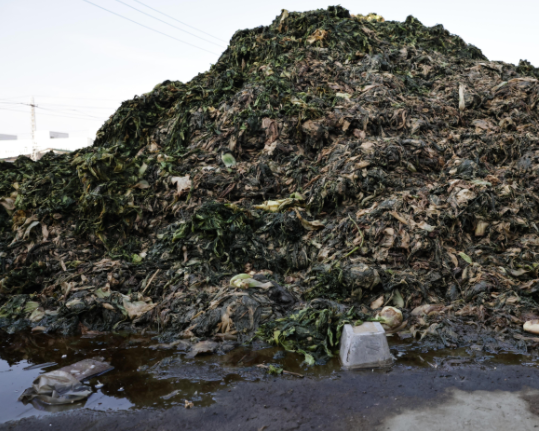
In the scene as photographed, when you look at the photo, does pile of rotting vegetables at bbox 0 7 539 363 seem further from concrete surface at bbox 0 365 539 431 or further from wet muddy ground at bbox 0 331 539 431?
concrete surface at bbox 0 365 539 431

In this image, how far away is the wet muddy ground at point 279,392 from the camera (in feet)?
8.41

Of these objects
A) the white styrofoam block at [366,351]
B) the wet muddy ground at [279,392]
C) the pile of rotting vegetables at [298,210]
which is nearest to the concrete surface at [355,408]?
the wet muddy ground at [279,392]

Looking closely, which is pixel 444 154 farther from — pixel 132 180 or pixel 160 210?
pixel 132 180

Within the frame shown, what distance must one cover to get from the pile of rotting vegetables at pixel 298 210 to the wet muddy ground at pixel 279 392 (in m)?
0.28

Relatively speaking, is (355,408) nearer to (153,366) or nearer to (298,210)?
(153,366)

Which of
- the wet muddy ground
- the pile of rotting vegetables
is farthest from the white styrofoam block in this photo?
the pile of rotting vegetables

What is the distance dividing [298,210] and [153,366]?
8.71 feet

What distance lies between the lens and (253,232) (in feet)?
16.8

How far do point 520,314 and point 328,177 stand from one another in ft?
8.84

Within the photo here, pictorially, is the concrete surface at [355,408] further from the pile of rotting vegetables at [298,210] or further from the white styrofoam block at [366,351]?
the pile of rotting vegetables at [298,210]

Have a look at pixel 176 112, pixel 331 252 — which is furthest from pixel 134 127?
pixel 331 252

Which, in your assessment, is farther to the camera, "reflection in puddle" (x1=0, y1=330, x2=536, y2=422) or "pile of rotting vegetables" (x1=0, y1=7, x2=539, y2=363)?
"pile of rotting vegetables" (x1=0, y1=7, x2=539, y2=363)

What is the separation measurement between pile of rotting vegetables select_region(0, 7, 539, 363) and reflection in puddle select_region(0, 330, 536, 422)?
0.61ft

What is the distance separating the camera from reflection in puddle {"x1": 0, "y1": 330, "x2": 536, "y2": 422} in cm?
283
